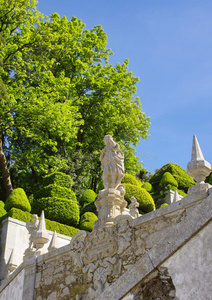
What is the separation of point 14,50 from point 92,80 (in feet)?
18.9

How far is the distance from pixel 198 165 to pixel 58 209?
9.75 m

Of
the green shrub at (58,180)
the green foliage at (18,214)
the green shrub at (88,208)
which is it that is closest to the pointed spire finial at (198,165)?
the green foliage at (18,214)

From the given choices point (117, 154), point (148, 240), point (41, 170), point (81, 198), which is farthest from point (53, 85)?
point (148, 240)

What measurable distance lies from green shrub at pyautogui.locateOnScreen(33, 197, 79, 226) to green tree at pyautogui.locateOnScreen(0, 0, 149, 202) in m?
3.52

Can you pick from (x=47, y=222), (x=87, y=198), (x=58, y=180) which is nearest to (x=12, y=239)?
(x=47, y=222)

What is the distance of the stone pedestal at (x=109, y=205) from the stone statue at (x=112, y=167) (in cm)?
19

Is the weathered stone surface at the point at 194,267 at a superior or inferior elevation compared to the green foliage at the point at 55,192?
inferior

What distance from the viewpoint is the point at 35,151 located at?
20188 mm

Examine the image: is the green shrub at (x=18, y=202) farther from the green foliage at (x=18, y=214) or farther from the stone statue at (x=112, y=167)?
the stone statue at (x=112, y=167)

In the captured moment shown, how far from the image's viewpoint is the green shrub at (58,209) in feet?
48.9

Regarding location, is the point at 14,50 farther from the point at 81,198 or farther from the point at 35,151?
the point at 81,198

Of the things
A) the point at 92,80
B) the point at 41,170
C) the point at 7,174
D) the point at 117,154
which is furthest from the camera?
the point at 92,80

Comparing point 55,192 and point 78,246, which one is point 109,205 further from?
point 55,192

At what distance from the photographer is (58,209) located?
15000mm
